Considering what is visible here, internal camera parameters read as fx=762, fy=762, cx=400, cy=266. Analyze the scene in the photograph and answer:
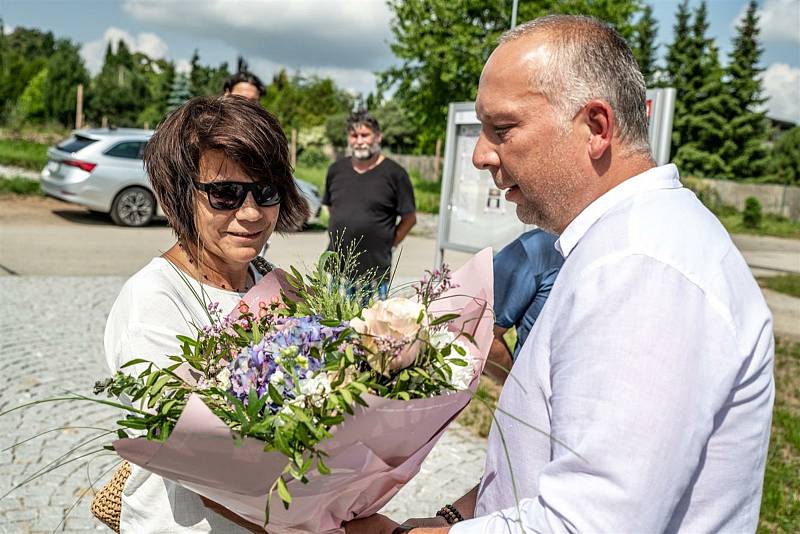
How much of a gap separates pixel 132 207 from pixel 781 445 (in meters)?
13.8

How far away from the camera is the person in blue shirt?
11.5 feet

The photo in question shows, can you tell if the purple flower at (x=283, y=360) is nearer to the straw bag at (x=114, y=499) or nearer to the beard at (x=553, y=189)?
the beard at (x=553, y=189)

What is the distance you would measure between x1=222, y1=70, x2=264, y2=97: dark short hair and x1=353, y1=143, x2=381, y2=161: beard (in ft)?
3.36

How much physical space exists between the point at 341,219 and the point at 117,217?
11204 mm

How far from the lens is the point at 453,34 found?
87.7 feet

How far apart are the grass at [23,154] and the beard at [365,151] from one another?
19592mm

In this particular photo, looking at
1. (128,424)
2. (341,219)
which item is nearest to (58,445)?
(341,219)

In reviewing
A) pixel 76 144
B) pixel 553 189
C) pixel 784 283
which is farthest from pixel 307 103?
pixel 553 189

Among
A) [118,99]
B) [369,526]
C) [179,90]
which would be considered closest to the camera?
[369,526]

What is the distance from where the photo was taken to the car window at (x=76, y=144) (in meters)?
15.8

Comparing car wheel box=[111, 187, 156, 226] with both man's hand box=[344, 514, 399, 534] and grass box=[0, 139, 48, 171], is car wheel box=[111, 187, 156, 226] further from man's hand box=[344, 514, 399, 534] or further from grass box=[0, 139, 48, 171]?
man's hand box=[344, 514, 399, 534]

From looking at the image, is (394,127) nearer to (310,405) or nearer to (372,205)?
(372,205)

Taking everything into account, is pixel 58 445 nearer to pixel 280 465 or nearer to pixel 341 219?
pixel 341 219

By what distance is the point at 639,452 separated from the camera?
123 centimetres
